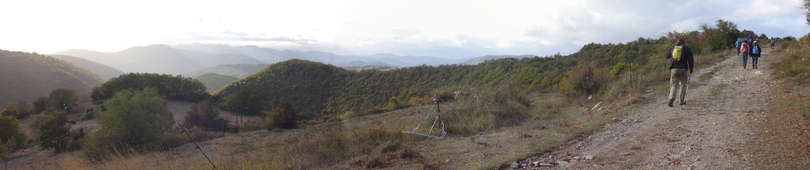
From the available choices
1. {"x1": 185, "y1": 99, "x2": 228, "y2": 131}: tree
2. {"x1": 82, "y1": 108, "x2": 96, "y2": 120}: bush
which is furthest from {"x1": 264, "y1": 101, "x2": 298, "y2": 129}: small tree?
{"x1": 82, "y1": 108, "x2": 96, "y2": 120}: bush

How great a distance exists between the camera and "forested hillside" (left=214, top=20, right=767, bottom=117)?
591 inches

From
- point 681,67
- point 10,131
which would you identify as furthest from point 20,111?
point 681,67

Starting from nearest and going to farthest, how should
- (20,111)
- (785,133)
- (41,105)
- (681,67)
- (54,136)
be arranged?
1. (785,133)
2. (681,67)
3. (54,136)
4. (20,111)
5. (41,105)

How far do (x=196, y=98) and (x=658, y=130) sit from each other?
42.4 metres

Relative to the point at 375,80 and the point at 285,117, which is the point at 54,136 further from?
the point at 375,80

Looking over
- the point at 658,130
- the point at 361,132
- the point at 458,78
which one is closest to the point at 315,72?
the point at 458,78

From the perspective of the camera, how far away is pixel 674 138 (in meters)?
5.73

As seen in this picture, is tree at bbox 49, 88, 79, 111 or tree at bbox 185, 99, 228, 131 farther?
tree at bbox 49, 88, 79, 111

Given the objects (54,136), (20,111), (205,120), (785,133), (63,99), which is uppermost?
(785,133)

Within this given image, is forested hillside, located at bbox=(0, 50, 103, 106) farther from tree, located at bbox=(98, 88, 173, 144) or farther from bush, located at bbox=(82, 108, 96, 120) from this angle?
tree, located at bbox=(98, 88, 173, 144)

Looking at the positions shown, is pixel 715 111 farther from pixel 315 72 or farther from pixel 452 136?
pixel 315 72

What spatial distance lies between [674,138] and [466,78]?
119ft

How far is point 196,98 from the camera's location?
135 ft

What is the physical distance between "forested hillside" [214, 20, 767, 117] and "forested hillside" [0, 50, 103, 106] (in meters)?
27.6
